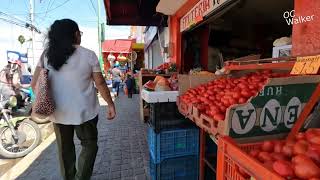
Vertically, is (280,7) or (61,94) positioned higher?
(280,7)

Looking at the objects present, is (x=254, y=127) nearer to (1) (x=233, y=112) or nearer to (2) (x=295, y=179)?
(1) (x=233, y=112)

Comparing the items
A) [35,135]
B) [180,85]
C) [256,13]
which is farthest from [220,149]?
[256,13]

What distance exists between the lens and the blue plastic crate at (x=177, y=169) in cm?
267

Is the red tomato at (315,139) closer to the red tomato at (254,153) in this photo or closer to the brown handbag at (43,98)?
the red tomato at (254,153)

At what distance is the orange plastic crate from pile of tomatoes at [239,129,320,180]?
0.03 meters

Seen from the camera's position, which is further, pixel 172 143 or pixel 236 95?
pixel 172 143

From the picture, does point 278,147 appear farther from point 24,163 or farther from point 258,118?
point 24,163

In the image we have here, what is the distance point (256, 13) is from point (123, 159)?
527 cm

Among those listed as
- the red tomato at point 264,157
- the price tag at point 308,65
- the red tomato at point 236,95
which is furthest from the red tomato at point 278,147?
the red tomato at point 236,95

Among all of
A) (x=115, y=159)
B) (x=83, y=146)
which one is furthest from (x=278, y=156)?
(x=115, y=159)

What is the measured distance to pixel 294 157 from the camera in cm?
109

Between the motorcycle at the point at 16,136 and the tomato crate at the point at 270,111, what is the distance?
3932mm

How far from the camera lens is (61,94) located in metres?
2.59

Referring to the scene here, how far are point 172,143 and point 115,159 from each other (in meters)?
1.71
